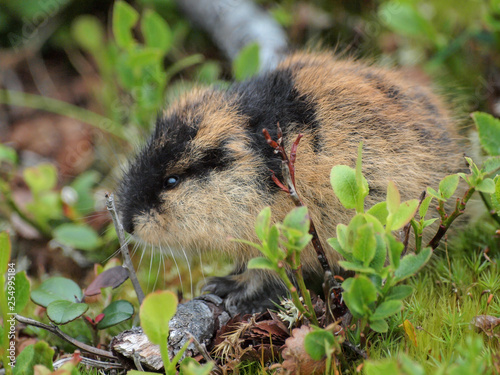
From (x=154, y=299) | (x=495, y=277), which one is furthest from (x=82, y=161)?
(x=495, y=277)

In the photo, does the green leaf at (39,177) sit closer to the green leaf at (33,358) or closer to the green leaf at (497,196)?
the green leaf at (33,358)

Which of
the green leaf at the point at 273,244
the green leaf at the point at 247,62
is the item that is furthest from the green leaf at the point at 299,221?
the green leaf at the point at 247,62

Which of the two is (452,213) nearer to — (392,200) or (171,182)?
(392,200)

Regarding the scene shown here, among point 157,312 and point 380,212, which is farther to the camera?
point 380,212

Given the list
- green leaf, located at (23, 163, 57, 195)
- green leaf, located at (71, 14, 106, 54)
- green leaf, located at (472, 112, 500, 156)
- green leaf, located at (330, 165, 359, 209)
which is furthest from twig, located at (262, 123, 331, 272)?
green leaf, located at (71, 14, 106, 54)

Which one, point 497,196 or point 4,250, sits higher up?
point 497,196

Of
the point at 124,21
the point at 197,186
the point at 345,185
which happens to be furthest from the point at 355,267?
the point at 124,21
